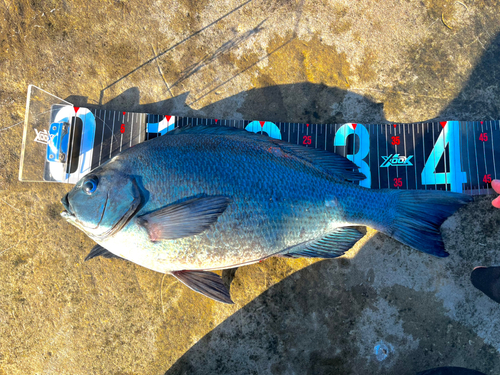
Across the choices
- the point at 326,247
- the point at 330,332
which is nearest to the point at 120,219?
the point at 326,247

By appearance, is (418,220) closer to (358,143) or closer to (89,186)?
(358,143)

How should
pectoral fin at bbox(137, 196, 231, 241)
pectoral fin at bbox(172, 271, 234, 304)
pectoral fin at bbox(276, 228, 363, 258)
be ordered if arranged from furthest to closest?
1. pectoral fin at bbox(276, 228, 363, 258)
2. pectoral fin at bbox(172, 271, 234, 304)
3. pectoral fin at bbox(137, 196, 231, 241)

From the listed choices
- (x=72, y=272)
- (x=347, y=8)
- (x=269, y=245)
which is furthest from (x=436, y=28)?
(x=72, y=272)

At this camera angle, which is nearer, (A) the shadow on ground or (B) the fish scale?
(B) the fish scale

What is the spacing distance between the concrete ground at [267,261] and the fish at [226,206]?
60 centimetres

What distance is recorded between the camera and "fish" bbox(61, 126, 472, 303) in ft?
6.37

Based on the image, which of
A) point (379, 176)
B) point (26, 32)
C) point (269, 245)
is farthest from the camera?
point (26, 32)

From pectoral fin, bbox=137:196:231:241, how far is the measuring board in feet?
3.40

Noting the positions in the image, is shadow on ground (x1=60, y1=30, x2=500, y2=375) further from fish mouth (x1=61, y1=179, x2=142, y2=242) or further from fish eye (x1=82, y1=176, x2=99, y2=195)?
fish eye (x1=82, y1=176, x2=99, y2=195)

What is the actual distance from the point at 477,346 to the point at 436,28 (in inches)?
121

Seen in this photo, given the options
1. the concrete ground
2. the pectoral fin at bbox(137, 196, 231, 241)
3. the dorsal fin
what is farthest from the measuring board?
the pectoral fin at bbox(137, 196, 231, 241)

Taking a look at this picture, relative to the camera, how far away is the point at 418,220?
2.16 meters

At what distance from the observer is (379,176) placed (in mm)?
2598

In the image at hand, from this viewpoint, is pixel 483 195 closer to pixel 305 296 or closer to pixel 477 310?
pixel 477 310
